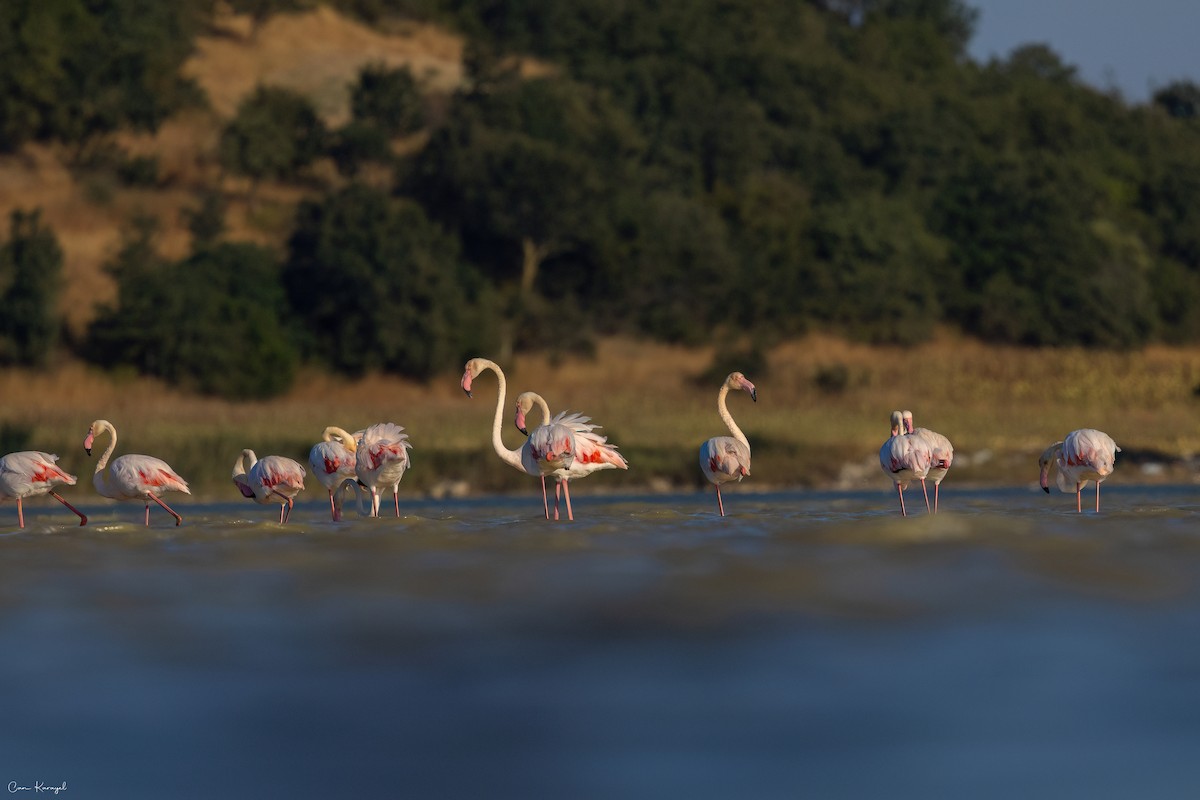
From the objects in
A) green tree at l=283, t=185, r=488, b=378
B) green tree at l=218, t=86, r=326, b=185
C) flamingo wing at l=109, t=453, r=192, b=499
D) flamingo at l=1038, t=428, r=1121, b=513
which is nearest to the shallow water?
flamingo at l=1038, t=428, r=1121, b=513

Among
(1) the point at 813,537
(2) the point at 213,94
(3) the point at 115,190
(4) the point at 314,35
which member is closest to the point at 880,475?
(1) the point at 813,537

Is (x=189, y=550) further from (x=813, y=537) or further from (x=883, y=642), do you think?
(x=883, y=642)

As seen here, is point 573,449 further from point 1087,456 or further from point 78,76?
point 78,76

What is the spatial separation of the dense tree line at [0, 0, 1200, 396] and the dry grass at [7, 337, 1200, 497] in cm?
157

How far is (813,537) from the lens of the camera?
13469mm

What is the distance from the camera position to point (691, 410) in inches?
1751

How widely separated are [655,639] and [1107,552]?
12.8 ft

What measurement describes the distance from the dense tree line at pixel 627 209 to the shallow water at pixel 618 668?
3679 cm

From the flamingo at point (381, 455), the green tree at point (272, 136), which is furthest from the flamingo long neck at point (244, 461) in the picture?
the green tree at point (272, 136)

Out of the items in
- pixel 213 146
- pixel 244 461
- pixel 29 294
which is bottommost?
pixel 244 461

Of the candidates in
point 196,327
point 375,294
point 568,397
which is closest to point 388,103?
point 375,294

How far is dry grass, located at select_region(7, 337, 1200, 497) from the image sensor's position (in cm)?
3466

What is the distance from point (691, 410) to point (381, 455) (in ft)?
88.5

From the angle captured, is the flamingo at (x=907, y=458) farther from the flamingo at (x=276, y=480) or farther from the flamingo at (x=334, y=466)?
the flamingo at (x=276, y=480)
